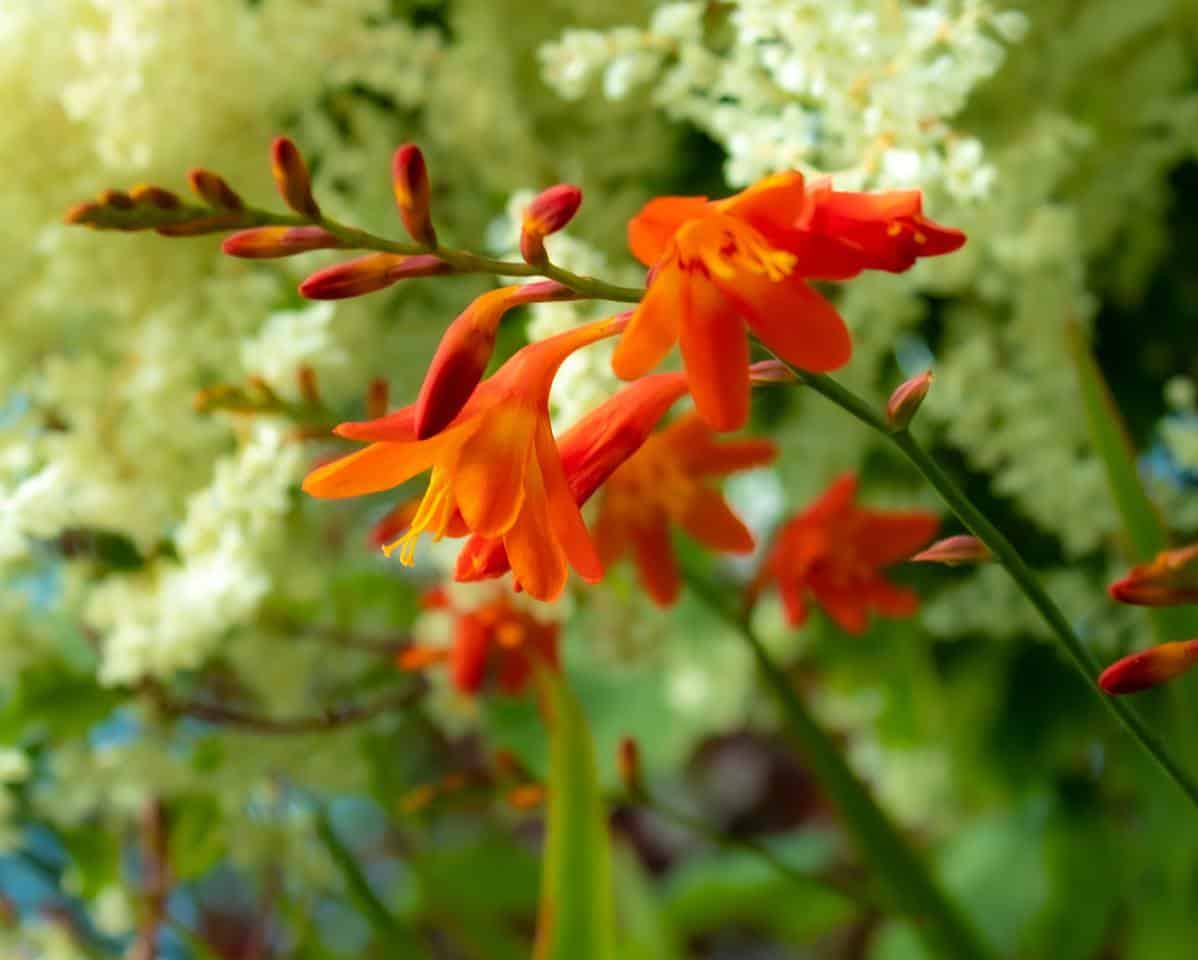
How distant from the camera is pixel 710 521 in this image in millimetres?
423

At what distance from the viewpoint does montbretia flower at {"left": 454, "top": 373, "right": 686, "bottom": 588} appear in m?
0.29

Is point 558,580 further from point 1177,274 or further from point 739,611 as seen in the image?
point 1177,274

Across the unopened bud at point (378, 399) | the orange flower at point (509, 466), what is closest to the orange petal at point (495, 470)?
the orange flower at point (509, 466)

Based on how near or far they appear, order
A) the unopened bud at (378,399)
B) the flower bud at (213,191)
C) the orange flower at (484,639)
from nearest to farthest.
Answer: the flower bud at (213,191) → the unopened bud at (378,399) → the orange flower at (484,639)

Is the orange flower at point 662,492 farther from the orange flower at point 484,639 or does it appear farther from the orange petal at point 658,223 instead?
the orange petal at point 658,223

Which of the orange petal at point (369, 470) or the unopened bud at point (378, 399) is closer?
the orange petal at point (369, 470)

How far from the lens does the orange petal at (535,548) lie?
0.91 feet

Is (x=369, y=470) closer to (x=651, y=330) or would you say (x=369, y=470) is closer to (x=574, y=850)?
(x=651, y=330)

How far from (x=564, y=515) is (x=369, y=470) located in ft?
0.16

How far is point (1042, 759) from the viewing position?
0.67 metres

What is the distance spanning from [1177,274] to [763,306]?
405mm

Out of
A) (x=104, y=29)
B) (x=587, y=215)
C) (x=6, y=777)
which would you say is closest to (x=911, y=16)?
(x=587, y=215)

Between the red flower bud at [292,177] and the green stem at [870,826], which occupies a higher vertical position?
the red flower bud at [292,177]

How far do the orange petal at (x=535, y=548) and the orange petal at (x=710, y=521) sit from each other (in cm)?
13
